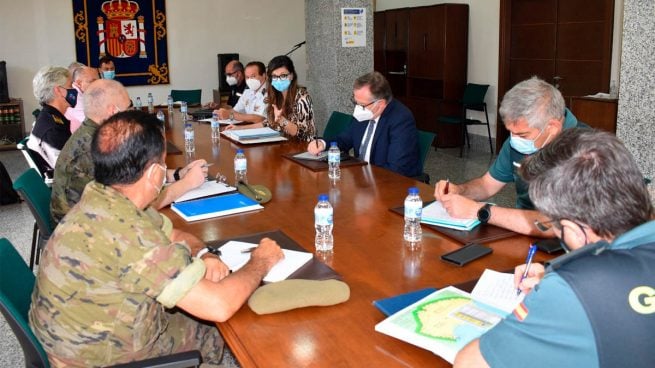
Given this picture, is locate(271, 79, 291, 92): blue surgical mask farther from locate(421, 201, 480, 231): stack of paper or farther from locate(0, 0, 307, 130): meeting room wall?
locate(0, 0, 307, 130): meeting room wall

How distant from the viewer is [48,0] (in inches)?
355

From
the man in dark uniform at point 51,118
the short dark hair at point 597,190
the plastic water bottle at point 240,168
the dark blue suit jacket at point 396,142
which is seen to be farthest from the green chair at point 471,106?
the short dark hair at point 597,190

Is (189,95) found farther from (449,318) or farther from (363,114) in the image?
(449,318)

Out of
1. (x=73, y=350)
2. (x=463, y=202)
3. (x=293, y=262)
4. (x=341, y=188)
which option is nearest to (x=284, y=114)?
(x=341, y=188)

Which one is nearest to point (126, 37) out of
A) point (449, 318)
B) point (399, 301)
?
point (399, 301)

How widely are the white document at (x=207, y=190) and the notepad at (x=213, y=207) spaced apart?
5 cm

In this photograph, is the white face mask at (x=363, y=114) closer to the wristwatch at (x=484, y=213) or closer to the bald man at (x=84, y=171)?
the bald man at (x=84, y=171)

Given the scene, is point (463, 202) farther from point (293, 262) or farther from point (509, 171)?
point (293, 262)

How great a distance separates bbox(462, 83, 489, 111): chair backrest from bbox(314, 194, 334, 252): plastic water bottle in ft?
19.7

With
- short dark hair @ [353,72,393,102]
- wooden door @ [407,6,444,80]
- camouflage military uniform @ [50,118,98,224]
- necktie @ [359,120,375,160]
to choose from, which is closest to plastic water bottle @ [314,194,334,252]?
camouflage military uniform @ [50,118,98,224]

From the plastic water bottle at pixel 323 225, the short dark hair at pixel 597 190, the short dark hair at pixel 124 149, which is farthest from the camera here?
the plastic water bottle at pixel 323 225

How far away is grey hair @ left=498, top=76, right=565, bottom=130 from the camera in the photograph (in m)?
2.57

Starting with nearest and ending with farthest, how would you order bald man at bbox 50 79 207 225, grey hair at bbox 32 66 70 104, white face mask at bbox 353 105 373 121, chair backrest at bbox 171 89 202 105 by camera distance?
bald man at bbox 50 79 207 225 < white face mask at bbox 353 105 373 121 < grey hair at bbox 32 66 70 104 < chair backrest at bbox 171 89 202 105

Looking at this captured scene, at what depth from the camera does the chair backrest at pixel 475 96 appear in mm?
8025
